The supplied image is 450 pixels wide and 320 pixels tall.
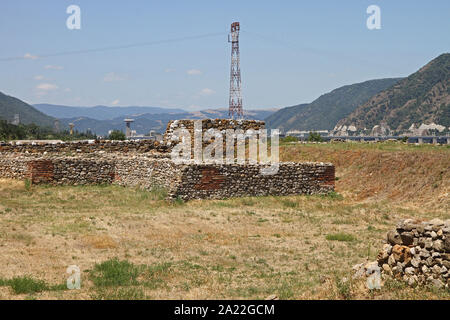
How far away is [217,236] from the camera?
1343cm

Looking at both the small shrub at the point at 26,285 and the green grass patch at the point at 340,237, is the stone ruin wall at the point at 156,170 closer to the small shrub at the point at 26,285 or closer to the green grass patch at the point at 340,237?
the green grass patch at the point at 340,237

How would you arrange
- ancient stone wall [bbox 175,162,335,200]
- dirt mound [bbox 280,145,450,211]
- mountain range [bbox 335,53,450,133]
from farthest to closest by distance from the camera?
1. mountain range [bbox 335,53,450,133]
2. ancient stone wall [bbox 175,162,335,200]
3. dirt mound [bbox 280,145,450,211]

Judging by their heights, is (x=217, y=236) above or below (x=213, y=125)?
below

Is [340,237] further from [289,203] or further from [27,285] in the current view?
[27,285]

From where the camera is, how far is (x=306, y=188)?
20531 millimetres

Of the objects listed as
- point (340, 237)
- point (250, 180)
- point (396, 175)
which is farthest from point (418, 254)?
point (396, 175)

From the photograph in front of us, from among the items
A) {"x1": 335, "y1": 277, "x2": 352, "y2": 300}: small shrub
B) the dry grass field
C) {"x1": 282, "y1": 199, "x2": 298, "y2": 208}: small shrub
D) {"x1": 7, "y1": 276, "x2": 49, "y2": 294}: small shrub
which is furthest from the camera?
{"x1": 282, "y1": 199, "x2": 298, "y2": 208}: small shrub

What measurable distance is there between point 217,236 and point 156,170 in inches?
296

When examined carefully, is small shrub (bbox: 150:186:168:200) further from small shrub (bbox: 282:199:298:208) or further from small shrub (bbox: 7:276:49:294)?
small shrub (bbox: 7:276:49:294)

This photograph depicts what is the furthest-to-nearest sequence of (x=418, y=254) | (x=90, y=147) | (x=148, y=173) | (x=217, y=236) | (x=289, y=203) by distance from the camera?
1. (x=90, y=147)
2. (x=148, y=173)
3. (x=289, y=203)
4. (x=217, y=236)
5. (x=418, y=254)

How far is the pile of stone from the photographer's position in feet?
27.4

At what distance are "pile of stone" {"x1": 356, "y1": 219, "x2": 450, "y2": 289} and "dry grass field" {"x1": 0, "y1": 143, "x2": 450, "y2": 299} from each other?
0.98 ft

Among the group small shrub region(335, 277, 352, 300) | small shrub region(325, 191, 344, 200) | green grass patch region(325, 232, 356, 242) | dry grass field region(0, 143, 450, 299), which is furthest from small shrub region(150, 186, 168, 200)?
small shrub region(335, 277, 352, 300)

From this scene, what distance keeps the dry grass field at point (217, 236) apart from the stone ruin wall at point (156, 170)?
0.69 m
